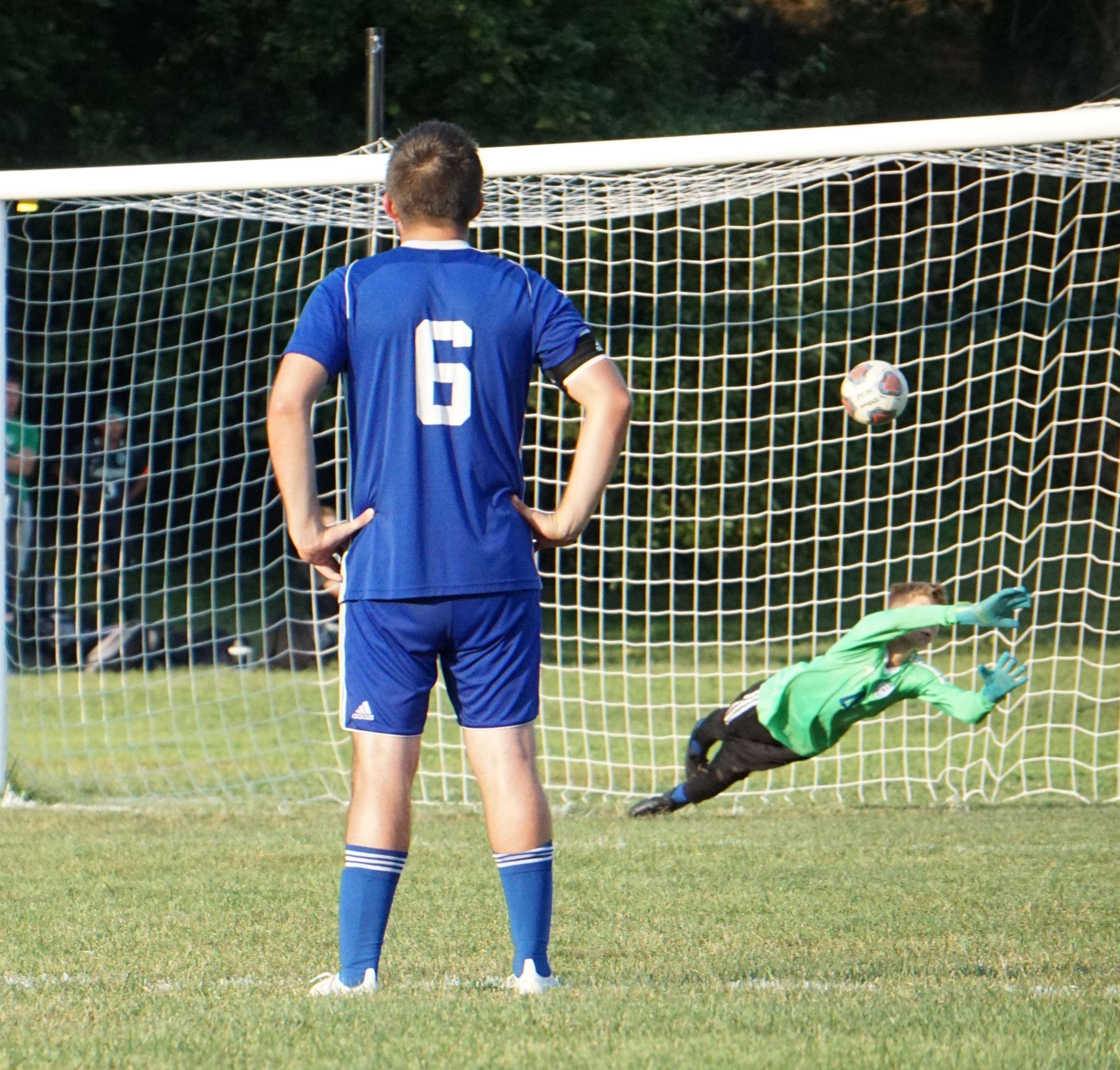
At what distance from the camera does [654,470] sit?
14.4m

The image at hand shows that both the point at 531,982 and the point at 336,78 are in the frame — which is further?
the point at 336,78

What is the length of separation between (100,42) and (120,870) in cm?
1307

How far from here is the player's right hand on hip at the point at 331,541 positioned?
3.35 meters

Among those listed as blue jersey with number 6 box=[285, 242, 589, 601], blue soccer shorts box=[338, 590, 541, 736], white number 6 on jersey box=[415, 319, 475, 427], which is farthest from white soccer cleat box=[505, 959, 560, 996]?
white number 6 on jersey box=[415, 319, 475, 427]

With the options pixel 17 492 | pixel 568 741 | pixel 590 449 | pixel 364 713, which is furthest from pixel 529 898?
pixel 17 492

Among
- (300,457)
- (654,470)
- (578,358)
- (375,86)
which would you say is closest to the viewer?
(300,457)

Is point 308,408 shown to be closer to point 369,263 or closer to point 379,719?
point 369,263

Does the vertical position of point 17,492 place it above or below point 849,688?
below

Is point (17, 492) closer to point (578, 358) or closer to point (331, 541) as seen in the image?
point (331, 541)

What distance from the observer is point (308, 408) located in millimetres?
3320

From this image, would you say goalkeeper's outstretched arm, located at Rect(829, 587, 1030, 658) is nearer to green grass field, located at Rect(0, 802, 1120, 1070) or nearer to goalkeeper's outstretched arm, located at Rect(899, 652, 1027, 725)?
goalkeeper's outstretched arm, located at Rect(899, 652, 1027, 725)

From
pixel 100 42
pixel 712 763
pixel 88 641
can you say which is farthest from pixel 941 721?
pixel 100 42

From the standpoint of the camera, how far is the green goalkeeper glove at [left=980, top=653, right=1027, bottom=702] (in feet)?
20.2

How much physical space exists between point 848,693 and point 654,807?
45.2 inches
